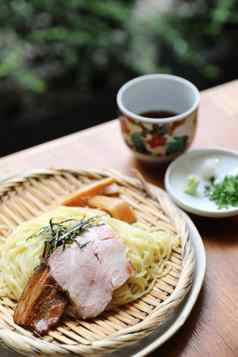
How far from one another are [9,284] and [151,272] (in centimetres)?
39

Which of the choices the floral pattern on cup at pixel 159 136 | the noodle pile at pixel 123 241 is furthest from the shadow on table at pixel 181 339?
the floral pattern on cup at pixel 159 136

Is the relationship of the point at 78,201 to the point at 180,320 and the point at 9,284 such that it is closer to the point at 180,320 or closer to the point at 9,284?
the point at 9,284

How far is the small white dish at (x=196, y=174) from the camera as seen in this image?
1723 millimetres

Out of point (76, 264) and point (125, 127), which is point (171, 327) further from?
point (125, 127)

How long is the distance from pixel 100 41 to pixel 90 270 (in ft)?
6.80

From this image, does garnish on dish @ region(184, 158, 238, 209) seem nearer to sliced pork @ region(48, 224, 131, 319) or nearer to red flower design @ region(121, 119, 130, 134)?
red flower design @ region(121, 119, 130, 134)

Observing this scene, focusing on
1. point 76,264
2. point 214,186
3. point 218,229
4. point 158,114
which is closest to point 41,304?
point 76,264

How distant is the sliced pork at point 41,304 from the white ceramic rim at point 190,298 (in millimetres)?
231

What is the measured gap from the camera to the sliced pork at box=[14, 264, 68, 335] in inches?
54.6

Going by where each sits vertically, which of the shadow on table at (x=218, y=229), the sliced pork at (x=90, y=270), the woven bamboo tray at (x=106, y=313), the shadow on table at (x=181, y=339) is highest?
the sliced pork at (x=90, y=270)

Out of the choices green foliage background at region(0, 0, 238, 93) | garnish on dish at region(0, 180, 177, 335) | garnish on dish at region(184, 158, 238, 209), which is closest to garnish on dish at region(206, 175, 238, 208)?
garnish on dish at region(184, 158, 238, 209)

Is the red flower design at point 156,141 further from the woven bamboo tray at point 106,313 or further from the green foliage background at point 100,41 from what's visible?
the green foliage background at point 100,41

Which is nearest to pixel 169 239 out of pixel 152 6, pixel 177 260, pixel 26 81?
pixel 177 260

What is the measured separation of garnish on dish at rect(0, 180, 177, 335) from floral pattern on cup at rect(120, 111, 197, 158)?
330mm
